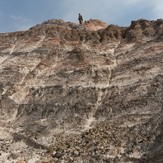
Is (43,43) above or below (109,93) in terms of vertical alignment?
above

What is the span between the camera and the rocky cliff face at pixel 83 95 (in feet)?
96.1

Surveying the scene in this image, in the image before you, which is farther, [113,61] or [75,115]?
[113,61]

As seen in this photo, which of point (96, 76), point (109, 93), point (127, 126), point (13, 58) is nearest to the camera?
point (127, 126)

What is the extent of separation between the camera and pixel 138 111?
32688 millimetres

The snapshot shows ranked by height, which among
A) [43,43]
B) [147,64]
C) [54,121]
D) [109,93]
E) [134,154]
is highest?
[43,43]

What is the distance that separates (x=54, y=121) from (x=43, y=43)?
17.4m

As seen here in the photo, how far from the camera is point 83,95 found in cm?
3731

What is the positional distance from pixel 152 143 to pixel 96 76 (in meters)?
13.0

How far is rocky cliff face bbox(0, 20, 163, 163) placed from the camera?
29.3m

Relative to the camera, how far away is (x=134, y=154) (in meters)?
27.5

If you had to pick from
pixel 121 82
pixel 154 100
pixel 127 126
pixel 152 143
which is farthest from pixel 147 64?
pixel 152 143

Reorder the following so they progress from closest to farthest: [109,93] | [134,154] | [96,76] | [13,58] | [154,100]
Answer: [134,154]
[154,100]
[109,93]
[96,76]
[13,58]

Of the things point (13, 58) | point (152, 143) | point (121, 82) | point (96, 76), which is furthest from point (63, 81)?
point (152, 143)

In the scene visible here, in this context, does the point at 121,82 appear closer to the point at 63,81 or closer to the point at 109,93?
the point at 109,93
